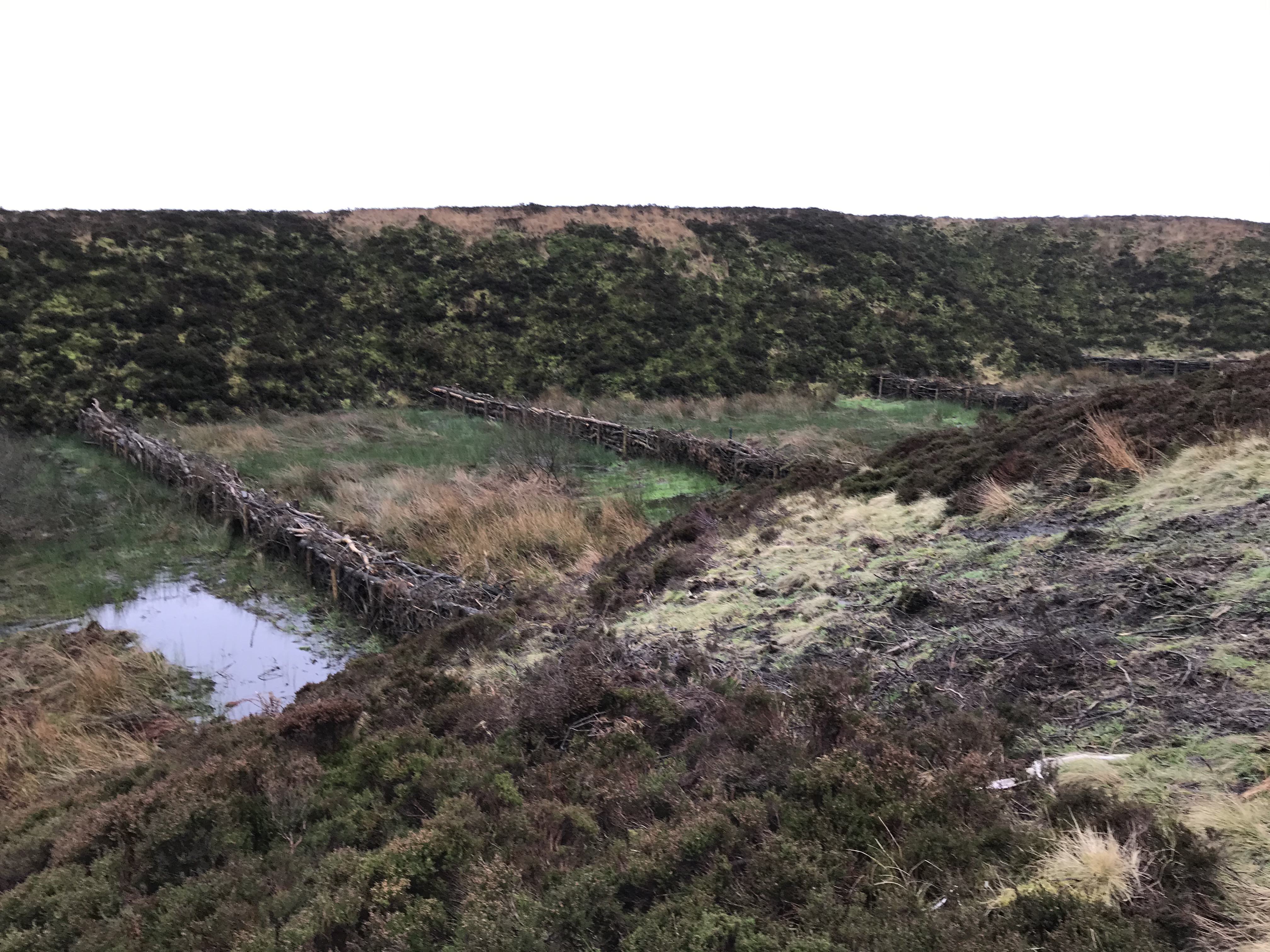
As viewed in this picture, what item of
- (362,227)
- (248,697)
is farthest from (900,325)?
(248,697)

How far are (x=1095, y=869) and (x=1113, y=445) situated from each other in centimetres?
561

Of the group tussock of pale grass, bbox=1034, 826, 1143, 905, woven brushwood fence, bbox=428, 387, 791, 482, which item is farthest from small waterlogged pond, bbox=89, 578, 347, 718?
woven brushwood fence, bbox=428, 387, 791, 482

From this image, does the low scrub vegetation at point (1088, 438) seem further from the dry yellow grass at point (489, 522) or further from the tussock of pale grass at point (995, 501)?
the dry yellow grass at point (489, 522)

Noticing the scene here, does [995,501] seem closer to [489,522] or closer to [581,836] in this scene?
[581,836]

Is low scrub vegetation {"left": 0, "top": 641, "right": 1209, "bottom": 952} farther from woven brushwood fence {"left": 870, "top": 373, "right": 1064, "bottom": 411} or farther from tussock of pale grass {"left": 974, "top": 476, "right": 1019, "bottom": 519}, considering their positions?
woven brushwood fence {"left": 870, "top": 373, "right": 1064, "bottom": 411}

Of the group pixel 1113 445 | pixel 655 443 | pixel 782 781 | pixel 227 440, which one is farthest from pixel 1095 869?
pixel 227 440

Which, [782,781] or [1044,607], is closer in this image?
[782,781]

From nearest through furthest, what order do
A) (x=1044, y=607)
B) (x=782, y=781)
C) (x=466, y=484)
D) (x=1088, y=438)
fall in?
(x=782, y=781) → (x=1044, y=607) → (x=1088, y=438) → (x=466, y=484)

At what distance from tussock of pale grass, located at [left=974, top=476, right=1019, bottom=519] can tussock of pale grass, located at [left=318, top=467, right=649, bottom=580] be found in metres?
4.47

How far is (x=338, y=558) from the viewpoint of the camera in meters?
9.48

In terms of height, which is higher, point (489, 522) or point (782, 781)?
point (782, 781)

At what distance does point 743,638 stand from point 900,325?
3008cm

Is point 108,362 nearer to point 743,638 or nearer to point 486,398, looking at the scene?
point 486,398

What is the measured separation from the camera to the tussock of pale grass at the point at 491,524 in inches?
386
